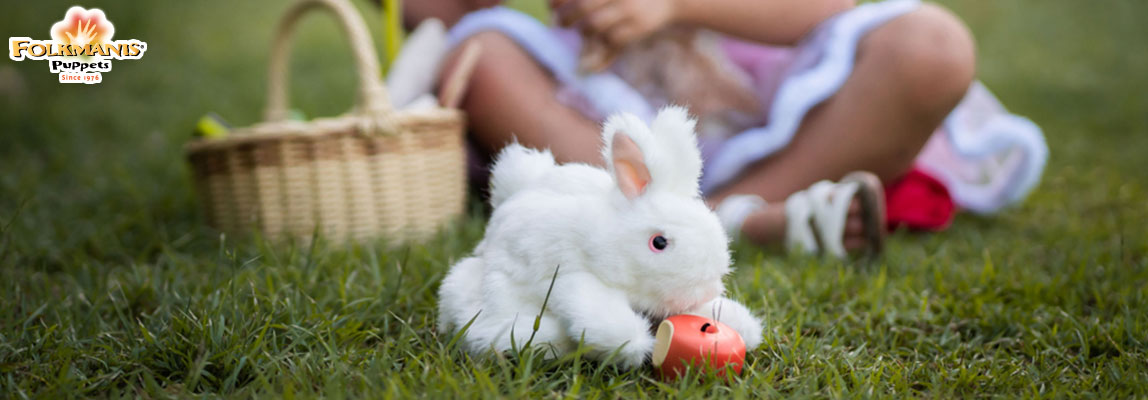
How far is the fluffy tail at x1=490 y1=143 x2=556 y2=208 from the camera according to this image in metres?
1.01

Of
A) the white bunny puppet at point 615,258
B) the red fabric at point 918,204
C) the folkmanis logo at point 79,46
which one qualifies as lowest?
the red fabric at point 918,204

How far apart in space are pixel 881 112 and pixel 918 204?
0.25 metres

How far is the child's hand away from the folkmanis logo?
2.46ft

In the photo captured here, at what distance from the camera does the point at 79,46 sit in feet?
4.75

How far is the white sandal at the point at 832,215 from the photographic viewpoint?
144 centimetres

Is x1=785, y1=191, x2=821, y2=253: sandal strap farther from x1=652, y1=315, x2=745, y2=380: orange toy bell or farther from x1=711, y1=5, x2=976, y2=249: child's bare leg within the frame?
x1=652, y1=315, x2=745, y2=380: orange toy bell

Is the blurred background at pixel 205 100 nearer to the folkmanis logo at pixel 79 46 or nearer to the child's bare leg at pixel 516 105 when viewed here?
the folkmanis logo at pixel 79 46

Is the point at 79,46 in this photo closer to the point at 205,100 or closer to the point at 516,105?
the point at 516,105

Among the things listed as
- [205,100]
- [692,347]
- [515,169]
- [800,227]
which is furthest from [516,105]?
[205,100]

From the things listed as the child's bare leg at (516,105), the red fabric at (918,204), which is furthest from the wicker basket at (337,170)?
the red fabric at (918,204)

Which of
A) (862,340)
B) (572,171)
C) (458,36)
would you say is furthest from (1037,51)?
(572,171)

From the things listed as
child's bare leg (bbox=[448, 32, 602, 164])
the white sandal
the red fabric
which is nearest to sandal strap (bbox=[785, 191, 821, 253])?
the white sandal

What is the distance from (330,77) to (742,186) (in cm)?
262

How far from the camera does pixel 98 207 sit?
183 cm
